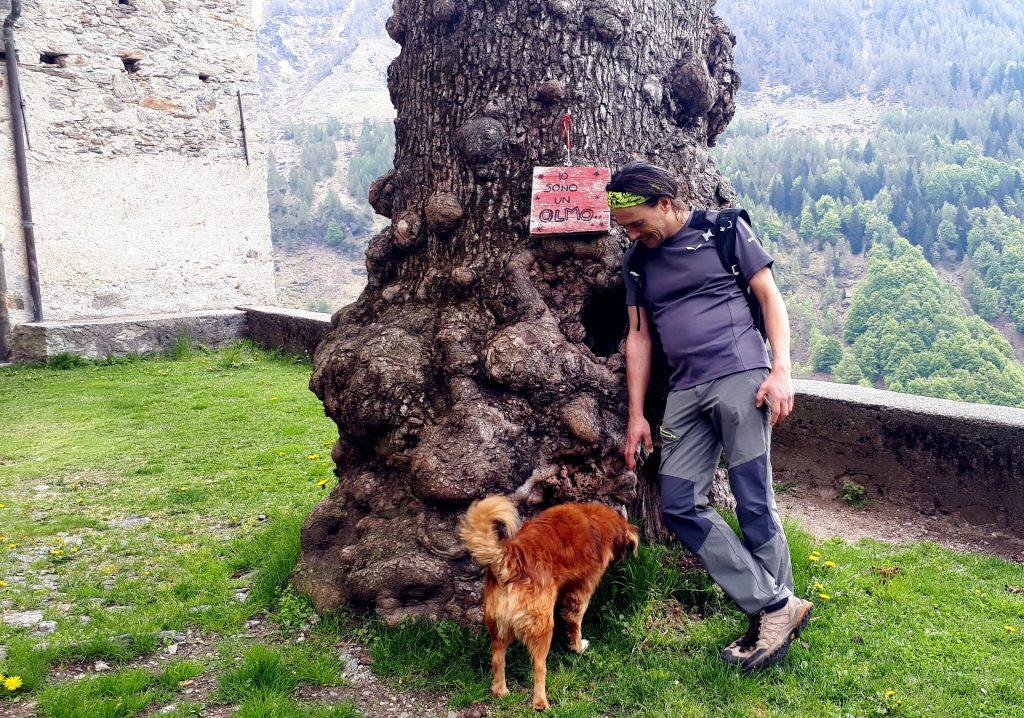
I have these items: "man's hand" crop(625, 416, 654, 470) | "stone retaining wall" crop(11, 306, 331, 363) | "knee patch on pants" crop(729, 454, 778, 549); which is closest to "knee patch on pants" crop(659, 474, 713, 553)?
"knee patch on pants" crop(729, 454, 778, 549)

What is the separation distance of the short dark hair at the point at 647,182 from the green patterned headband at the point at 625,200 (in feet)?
0.04

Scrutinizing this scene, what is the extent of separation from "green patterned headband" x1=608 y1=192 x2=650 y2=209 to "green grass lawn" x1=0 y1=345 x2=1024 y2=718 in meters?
1.61

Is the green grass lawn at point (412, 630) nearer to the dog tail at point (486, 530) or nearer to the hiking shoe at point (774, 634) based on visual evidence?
the hiking shoe at point (774, 634)

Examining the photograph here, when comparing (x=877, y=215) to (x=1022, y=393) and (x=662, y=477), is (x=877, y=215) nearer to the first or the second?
(x=1022, y=393)

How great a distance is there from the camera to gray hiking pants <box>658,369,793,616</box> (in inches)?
125

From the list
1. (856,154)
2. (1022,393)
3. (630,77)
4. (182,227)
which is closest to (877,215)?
(856,154)

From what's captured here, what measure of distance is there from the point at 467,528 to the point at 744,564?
116 cm

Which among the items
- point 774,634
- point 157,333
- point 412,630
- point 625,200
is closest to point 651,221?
point 625,200

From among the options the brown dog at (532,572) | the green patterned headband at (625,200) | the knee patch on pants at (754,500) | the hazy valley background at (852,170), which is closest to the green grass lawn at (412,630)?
the brown dog at (532,572)

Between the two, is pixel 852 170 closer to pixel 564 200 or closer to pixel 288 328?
pixel 288 328

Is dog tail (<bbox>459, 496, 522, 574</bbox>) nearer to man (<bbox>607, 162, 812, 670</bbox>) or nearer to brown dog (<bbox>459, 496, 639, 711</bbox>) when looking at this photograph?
brown dog (<bbox>459, 496, 639, 711</bbox>)

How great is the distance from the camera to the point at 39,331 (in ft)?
37.5

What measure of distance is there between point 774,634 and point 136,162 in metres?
13.2

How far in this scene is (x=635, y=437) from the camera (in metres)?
3.57
